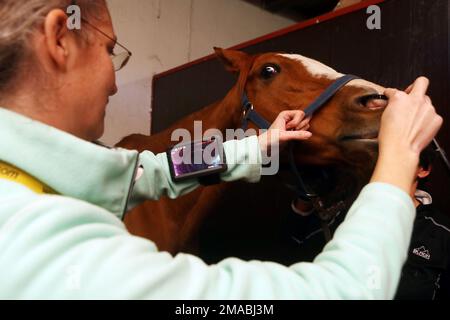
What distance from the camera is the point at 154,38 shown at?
200cm

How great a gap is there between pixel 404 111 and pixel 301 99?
19.2 inches

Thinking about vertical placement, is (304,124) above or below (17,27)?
below

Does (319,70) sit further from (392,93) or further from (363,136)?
(392,93)

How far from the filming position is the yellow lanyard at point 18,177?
0.37 metres

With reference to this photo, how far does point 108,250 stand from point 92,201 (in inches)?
4.9

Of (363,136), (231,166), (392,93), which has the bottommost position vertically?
(231,166)

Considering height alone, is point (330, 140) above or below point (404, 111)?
below

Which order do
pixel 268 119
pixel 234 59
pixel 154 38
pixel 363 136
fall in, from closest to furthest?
pixel 363 136 < pixel 268 119 < pixel 234 59 < pixel 154 38

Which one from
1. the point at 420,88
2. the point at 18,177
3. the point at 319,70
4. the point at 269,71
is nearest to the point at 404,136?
the point at 420,88

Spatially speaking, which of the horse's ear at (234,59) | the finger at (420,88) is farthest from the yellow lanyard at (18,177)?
the horse's ear at (234,59)

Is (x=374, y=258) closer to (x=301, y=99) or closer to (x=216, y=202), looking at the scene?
(x=301, y=99)

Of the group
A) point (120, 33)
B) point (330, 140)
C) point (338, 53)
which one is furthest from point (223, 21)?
point (330, 140)

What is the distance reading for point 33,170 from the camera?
14.7 inches

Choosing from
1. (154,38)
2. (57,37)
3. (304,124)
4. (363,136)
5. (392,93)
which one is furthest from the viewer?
(154,38)
